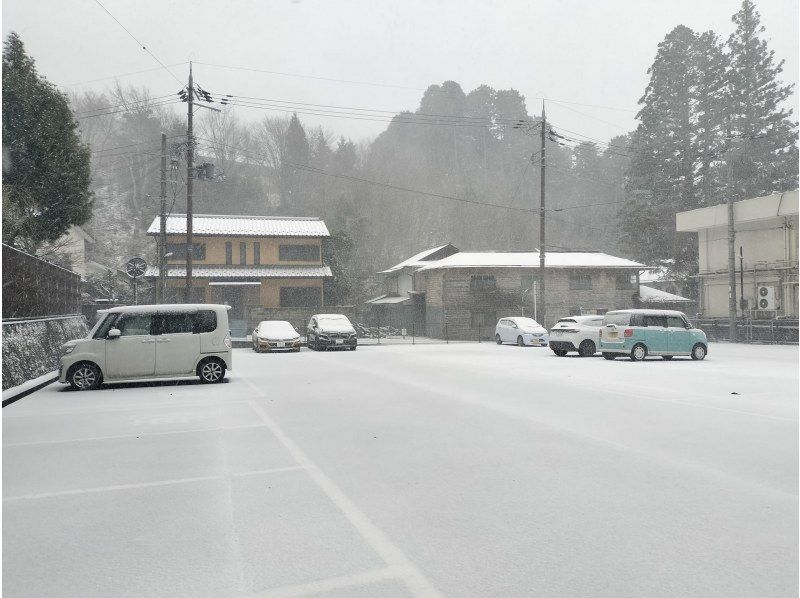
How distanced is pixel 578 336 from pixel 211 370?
45.5ft

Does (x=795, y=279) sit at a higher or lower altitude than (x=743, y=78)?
lower

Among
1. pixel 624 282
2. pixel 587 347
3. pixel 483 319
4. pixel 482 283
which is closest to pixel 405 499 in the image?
pixel 587 347

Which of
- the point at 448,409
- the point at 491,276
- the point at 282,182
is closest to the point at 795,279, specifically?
the point at 491,276

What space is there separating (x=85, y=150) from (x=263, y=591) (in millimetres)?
31248

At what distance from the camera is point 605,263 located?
151 ft

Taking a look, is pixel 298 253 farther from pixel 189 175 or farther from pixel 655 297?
pixel 655 297

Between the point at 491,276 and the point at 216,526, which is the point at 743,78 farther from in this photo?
the point at 216,526

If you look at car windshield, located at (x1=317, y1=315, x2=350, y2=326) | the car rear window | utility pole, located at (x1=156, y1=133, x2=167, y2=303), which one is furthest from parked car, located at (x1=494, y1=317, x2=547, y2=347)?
utility pole, located at (x1=156, y1=133, x2=167, y2=303)

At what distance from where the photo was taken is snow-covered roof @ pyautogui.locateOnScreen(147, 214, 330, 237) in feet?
157

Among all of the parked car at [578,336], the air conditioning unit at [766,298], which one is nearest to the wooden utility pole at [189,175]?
the parked car at [578,336]

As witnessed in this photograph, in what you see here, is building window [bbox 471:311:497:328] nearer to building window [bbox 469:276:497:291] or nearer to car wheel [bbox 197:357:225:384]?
building window [bbox 469:276:497:291]

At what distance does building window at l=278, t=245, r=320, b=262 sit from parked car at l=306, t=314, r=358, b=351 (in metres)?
21.0

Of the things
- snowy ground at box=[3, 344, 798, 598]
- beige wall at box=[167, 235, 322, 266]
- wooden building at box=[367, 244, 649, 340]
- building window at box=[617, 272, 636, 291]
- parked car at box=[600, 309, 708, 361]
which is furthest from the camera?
beige wall at box=[167, 235, 322, 266]

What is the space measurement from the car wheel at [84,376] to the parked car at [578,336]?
1600 cm
